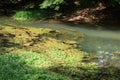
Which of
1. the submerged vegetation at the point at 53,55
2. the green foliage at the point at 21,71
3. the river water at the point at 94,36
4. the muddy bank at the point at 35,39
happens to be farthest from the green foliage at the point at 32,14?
the green foliage at the point at 21,71

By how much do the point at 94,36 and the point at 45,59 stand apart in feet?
17.1

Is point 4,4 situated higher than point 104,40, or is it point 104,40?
point 4,4

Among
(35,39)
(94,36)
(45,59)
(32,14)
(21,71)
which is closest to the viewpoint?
(21,71)

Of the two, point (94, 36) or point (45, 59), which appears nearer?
point (45, 59)

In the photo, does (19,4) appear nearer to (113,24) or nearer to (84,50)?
(113,24)

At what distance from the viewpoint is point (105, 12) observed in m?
20.3

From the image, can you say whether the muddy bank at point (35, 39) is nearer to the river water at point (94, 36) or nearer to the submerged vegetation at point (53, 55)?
the submerged vegetation at point (53, 55)

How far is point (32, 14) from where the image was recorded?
2089cm

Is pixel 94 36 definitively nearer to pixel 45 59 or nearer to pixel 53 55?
pixel 53 55

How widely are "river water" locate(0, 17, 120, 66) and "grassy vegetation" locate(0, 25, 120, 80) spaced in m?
0.54

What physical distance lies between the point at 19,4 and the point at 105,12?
8079 millimetres

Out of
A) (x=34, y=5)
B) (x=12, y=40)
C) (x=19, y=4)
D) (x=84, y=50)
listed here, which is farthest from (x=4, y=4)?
(x=84, y=50)

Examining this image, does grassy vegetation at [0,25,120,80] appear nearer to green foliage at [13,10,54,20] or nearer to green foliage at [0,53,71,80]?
green foliage at [0,53,71,80]

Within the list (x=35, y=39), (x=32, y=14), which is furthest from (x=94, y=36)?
(x=32, y=14)
